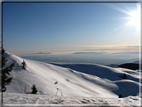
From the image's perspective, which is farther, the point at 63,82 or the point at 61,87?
the point at 63,82

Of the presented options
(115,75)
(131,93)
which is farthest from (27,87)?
(115,75)

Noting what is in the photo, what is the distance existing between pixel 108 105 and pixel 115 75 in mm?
21320

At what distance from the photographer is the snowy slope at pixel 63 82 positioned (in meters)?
8.19

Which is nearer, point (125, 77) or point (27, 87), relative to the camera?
point (27, 87)

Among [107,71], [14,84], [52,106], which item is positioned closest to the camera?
[52,106]

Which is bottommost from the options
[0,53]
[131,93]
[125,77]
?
[131,93]

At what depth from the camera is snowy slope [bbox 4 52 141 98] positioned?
8188 mm

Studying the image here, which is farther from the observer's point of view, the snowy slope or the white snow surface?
the snowy slope

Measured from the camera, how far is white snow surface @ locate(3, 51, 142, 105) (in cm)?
368

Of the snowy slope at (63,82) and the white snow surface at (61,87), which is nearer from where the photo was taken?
the white snow surface at (61,87)

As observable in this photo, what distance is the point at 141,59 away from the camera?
4906 millimetres

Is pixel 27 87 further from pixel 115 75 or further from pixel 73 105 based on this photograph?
pixel 115 75

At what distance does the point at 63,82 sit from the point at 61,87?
2155mm

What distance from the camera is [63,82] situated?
39.4ft
